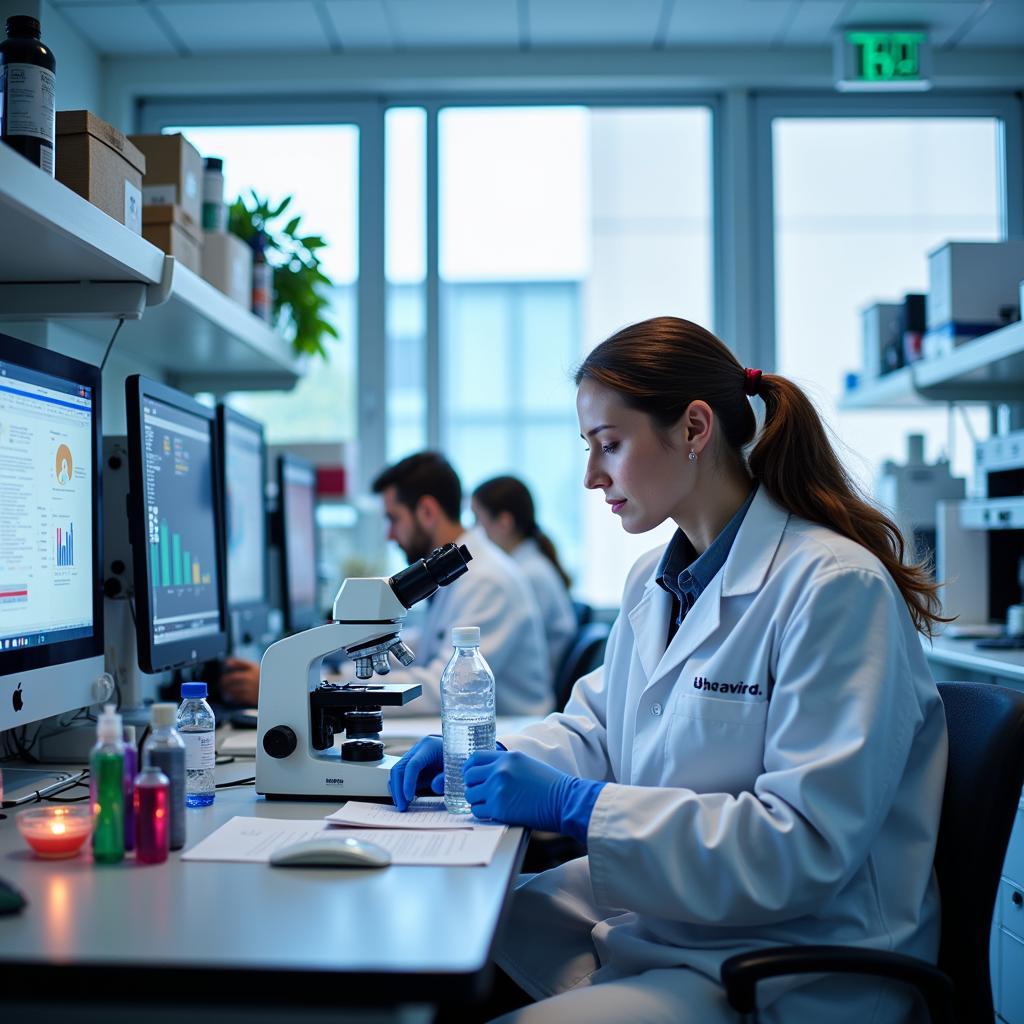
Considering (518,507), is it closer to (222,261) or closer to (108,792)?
(222,261)

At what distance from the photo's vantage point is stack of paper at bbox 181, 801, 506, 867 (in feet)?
3.38

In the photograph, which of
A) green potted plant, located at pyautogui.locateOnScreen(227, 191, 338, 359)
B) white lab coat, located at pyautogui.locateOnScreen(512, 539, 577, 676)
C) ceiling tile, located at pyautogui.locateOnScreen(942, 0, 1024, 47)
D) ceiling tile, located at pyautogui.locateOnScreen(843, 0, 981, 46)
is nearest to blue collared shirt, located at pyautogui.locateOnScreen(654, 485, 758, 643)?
green potted plant, located at pyautogui.locateOnScreen(227, 191, 338, 359)

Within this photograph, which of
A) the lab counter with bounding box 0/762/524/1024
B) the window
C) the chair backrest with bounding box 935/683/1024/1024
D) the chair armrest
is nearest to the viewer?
the lab counter with bounding box 0/762/524/1024

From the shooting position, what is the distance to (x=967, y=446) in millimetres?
3865

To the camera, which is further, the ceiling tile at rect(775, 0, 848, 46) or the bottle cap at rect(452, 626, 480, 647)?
the ceiling tile at rect(775, 0, 848, 46)

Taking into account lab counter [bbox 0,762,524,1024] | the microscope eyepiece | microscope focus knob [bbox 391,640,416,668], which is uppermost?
the microscope eyepiece

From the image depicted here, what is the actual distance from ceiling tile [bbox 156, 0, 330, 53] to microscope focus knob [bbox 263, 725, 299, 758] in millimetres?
2924

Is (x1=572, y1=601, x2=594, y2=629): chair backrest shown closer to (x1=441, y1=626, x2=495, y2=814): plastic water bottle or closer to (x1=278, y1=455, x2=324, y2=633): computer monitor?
(x1=278, y1=455, x2=324, y2=633): computer monitor

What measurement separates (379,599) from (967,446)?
321 cm

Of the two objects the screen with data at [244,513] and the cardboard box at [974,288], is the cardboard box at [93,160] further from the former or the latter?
the cardboard box at [974,288]

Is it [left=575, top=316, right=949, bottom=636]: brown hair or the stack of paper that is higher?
[left=575, top=316, right=949, bottom=636]: brown hair

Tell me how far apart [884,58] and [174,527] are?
10.2 feet

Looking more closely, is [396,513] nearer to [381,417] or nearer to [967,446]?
[381,417]

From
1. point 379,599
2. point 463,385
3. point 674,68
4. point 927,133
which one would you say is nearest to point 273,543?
point 379,599
